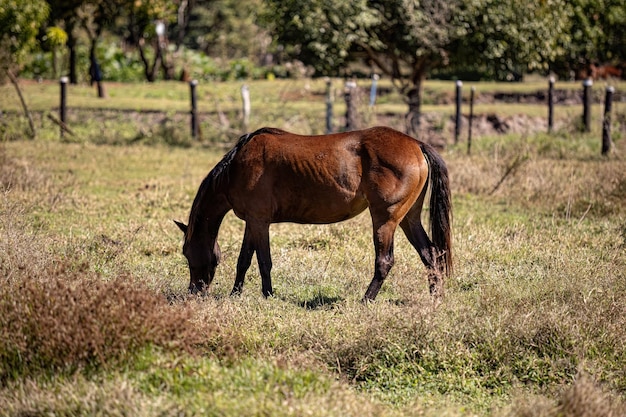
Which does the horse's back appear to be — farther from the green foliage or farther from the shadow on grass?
the green foliage

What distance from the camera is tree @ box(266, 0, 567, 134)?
19766mm

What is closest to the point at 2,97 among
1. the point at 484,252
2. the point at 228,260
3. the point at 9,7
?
the point at 9,7

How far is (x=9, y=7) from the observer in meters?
21.0

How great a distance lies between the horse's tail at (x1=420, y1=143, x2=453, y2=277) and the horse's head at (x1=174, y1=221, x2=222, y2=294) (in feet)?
6.72

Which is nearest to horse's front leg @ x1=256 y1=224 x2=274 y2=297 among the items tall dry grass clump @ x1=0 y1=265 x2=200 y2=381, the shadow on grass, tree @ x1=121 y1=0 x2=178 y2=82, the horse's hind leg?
the shadow on grass

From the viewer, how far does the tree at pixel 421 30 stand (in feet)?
64.8

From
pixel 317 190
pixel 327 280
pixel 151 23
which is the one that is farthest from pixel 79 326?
pixel 151 23

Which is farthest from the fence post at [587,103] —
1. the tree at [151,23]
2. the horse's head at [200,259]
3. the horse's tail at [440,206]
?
the tree at [151,23]

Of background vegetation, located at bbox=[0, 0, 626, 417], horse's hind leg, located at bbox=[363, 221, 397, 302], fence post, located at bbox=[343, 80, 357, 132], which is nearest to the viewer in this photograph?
background vegetation, located at bbox=[0, 0, 626, 417]

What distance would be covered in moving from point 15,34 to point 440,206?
Answer: 16.6 m

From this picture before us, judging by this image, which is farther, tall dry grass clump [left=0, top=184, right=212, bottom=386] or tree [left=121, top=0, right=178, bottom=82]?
tree [left=121, top=0, right=178, bottom=82]

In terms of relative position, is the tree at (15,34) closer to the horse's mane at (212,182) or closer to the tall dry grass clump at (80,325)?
the horse's mane at (212,182)

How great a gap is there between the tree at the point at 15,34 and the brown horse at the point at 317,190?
13.3 meters

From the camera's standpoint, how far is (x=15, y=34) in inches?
853
